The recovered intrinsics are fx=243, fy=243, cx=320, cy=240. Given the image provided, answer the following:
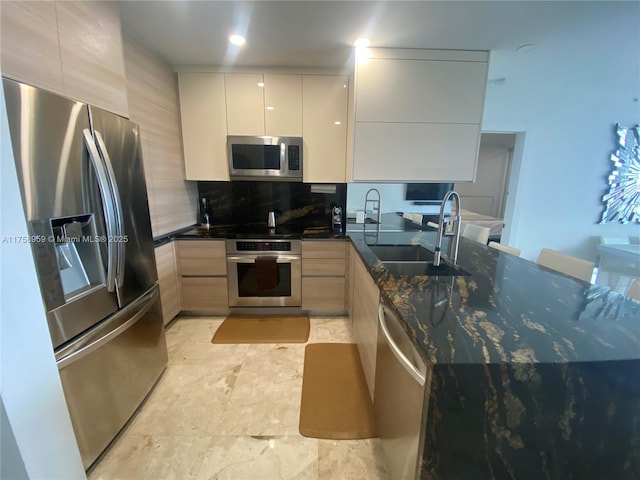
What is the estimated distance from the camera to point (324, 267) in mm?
2482

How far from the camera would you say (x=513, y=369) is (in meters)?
0.64

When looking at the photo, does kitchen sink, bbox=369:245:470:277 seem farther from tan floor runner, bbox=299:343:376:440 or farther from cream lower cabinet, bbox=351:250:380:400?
tan floor runner, bbox=299:343:376:440

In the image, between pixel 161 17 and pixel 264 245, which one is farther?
pixel 264 245

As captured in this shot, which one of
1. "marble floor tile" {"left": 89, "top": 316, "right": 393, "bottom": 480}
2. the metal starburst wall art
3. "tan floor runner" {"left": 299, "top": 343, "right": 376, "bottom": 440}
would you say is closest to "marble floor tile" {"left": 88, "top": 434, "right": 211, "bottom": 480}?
"marble floor tile" {"left": 89, "top": 316, "right": 393, "bottom": 480}

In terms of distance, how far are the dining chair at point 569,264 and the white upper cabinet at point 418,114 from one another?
0.93 metres

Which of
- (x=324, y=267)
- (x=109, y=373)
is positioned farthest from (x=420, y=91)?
(x=109, y=373)

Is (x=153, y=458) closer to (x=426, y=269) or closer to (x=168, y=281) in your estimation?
(x=168, y=281)

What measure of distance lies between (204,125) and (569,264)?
3.18 meters

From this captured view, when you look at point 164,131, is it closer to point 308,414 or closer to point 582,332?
point 308,414

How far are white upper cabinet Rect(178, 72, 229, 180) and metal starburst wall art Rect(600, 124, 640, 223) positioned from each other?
5.09 metres

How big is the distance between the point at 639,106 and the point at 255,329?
5642mm

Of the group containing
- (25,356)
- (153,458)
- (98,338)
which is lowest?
(153,458)

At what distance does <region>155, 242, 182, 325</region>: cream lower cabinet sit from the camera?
216 cm

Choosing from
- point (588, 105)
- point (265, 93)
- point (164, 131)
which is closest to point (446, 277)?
point (265, 93)
